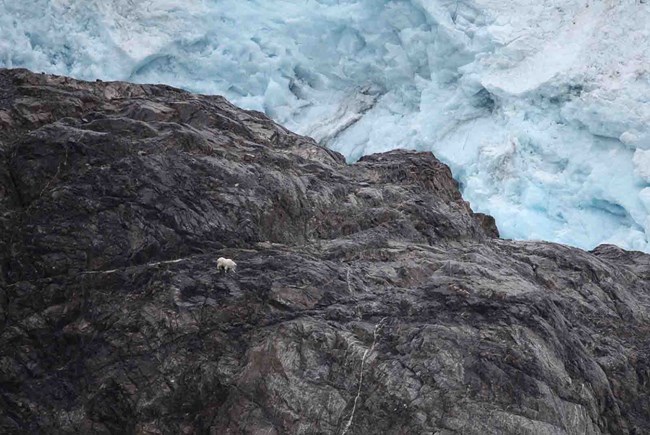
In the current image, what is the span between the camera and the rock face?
15.4ft

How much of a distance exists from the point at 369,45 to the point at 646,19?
5790 millimetres

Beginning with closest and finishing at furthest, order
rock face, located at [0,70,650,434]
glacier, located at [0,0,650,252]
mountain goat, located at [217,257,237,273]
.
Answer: rock face, located at [0,70,650,434], mountain goat, located at [217,257,237,273], glacier, located at [0,0,650,252]

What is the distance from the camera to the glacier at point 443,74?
12672 millimetres

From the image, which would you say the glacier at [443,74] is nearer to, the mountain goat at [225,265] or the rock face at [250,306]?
the rock face at [250,306]

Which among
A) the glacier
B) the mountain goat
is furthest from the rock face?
the glacier

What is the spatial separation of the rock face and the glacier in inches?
232

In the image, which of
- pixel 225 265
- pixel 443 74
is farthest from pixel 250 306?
pixel 443 74

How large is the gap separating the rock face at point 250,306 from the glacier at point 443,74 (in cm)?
589

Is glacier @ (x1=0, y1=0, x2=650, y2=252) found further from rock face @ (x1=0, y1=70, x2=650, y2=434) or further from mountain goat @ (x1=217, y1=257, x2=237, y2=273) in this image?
mountain goat @ (x1=217, y1=257, x2=237, y2=273)

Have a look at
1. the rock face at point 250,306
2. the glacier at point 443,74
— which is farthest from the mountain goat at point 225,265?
the glacier at point 443,74

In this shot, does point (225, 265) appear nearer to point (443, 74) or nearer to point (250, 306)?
point (250, 306)

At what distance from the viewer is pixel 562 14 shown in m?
14.3

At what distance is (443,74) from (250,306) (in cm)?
1071

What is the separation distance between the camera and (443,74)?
580 inches
